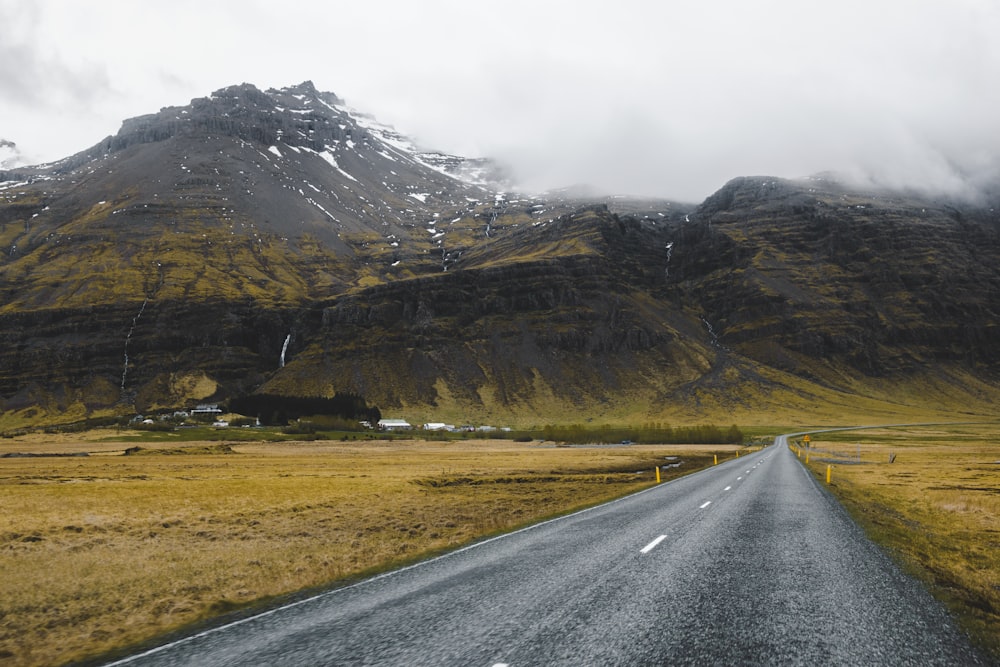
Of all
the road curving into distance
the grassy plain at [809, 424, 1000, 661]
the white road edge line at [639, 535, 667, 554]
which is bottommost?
the grassy plain at [809, 424, 1000, 661]

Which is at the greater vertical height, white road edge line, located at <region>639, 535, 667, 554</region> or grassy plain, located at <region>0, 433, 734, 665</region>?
white road edge line, located at <region>639, 535, 667, 554</region>

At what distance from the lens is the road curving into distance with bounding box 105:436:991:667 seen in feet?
24.1

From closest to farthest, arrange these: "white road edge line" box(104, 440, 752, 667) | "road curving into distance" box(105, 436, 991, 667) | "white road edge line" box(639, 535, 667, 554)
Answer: "road curving into distance" box(105, 436, 991, 667)
"white road edge line" box(104, 440, 752, 667)
"white road edge line" box(639, 535, 667, 554)

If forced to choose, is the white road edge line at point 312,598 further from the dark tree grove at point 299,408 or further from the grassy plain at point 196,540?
the dark tree grove at point 299,408

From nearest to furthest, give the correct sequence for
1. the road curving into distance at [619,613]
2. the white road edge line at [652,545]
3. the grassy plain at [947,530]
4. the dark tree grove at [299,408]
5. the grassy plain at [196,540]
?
the road curving into distance at [619,613] < the grassy plain at [947,530] < the grassy plain at [196,540] < the white road edge line at [652,545] < the dark tree grove at [299,408]

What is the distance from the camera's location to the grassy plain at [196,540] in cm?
1145

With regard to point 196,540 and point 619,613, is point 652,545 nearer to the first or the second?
point 619,613

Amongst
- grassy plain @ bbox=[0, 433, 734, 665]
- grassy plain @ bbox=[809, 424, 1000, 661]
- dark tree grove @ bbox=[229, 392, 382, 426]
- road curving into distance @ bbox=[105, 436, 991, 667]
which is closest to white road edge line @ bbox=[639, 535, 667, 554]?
road curving into distance @ bbox=[105, 436, 991, 667]

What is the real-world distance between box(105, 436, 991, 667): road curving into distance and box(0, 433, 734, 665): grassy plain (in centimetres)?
288

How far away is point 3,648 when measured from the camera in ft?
31.9

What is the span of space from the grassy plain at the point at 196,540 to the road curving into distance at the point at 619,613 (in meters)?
2.88

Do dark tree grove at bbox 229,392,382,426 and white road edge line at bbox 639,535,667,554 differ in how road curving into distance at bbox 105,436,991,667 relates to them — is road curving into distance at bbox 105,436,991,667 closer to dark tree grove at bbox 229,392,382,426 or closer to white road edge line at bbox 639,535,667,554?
white road edge line at bbox 639,535,667,554

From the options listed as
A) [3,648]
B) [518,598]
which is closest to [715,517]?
[518,598]

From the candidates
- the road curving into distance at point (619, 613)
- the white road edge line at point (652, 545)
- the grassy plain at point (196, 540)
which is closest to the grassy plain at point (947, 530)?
the road curving into distance at point (619, 613)
